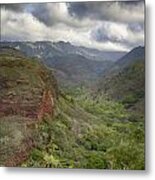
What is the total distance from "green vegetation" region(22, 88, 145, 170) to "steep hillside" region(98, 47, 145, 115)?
49 millimetres

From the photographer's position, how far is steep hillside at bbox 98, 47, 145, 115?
2176 mm

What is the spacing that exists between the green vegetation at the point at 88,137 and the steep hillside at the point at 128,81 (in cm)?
5

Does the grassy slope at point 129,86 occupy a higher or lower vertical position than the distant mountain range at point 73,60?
lower

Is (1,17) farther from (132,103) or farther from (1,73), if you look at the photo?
(132,103)

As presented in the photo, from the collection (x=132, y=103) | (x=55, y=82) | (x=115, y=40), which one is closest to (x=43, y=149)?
(x=55, y=82)

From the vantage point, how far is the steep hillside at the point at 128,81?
218cm

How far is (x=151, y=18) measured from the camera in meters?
2.19

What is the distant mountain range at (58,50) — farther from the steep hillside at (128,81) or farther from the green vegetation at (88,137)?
the green vegetation at (88,137)

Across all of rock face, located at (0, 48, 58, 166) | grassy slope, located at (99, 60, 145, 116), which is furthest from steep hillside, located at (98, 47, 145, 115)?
rock face, located at (0, 48, 58, 166)

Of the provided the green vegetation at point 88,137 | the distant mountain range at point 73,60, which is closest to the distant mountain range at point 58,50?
the distant mountain range at point 73,60

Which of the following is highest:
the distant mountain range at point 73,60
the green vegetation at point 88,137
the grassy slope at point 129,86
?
the distant mountain range at point 73,60

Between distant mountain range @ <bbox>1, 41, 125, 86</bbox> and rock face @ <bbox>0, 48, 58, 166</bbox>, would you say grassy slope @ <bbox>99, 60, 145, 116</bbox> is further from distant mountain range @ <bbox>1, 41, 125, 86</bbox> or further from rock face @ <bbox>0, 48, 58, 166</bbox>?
rock face @ <bbox>0, 48, 58, 166</bbox>

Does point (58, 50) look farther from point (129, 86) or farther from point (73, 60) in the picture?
point (129, 86)

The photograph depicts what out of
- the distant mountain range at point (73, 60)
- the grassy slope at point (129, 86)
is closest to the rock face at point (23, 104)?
the distant mountain range at point (73, 60)
